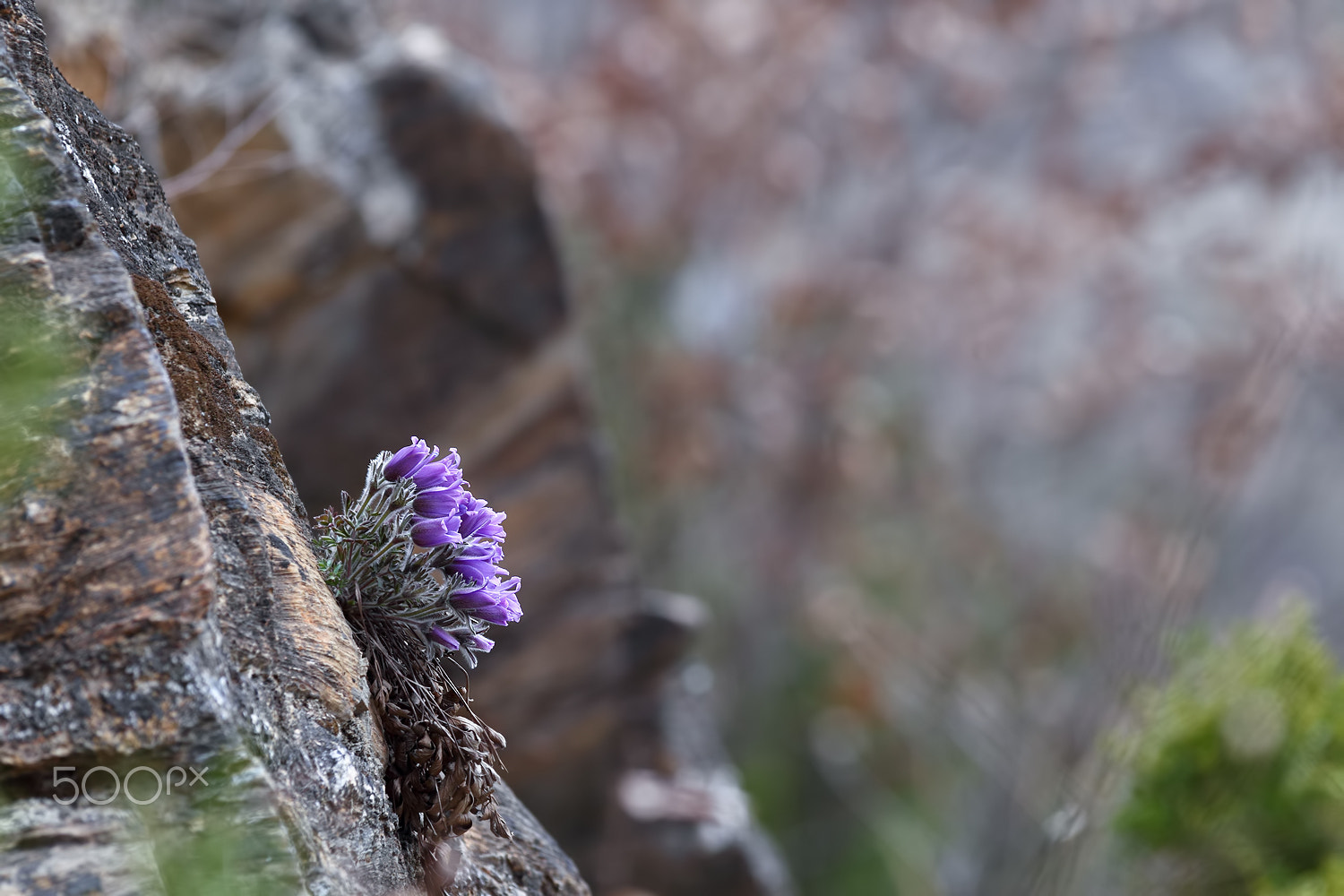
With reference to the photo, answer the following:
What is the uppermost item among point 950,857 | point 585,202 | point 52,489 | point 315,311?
point 585,202

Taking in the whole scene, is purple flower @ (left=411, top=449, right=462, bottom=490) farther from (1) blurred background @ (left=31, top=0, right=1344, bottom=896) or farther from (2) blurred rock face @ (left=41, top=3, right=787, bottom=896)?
(1) blurred background @ (left=31, top=0, right=1344, bottom=896)

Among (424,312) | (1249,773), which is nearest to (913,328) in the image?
(424,312)

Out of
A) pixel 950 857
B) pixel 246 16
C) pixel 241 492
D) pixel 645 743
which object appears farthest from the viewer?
pixel 950 857

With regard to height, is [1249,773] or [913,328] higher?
[913,328]

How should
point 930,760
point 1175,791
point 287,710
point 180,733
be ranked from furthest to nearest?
point 930,760 → point 1175,791 → point 287,710 → point 180,733

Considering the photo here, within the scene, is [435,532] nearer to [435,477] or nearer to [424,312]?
[435,477]

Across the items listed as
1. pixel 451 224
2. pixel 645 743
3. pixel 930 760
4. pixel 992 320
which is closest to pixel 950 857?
pixel 645 743

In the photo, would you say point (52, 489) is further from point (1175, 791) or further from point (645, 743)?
point (645, 743)

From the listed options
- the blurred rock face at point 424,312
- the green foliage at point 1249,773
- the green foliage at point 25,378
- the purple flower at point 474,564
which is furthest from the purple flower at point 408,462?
the green foliage at point 1249,773
